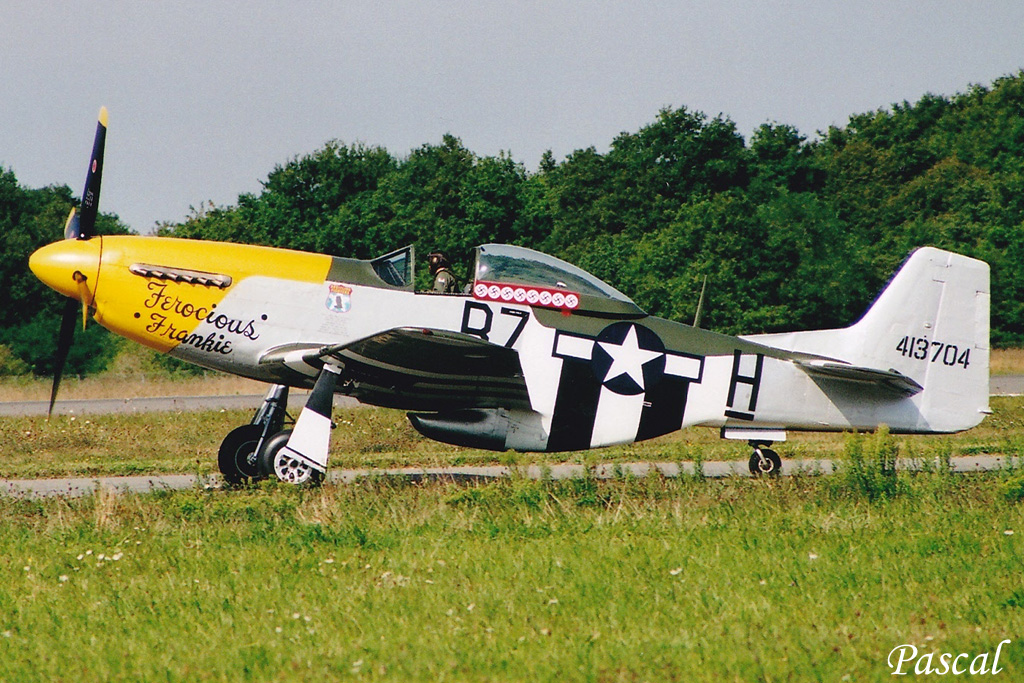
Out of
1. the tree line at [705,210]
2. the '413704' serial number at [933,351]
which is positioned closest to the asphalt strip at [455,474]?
the '413704' serial number at [933,351]

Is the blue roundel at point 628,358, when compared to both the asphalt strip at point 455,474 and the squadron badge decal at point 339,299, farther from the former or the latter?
the squadron badge decal at point 339,299

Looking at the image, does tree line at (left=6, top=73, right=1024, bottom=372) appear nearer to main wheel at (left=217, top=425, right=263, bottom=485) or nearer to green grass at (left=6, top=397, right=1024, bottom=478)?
green grass at (left=6, top=397, right=1024, bottom=478)

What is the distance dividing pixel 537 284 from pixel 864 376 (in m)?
3.29

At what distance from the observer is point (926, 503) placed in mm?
7711

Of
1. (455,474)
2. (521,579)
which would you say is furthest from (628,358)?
(521,579)

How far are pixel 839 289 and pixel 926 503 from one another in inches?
923

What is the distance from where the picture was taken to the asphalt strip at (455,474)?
994 cm

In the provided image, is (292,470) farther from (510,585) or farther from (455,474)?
(510,585)

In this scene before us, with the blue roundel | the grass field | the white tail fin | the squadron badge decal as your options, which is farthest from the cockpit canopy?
the white tail fin

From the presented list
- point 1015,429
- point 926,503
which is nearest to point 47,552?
point 926,503

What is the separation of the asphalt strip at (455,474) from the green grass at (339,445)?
300 mm

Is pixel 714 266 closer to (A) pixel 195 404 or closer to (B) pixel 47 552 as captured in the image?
(A) pixel 195 404

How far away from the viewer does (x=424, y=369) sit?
929 centimetres

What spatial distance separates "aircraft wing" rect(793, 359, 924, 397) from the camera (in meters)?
9.98
